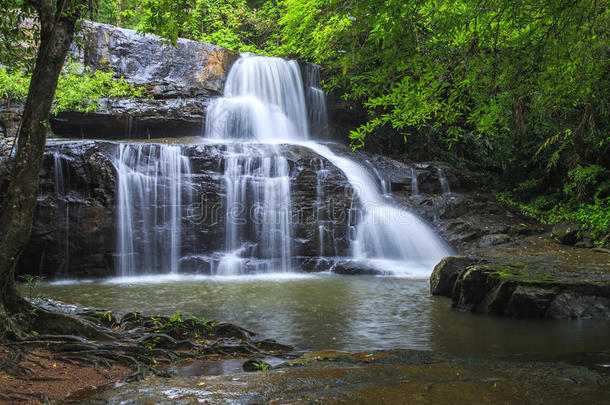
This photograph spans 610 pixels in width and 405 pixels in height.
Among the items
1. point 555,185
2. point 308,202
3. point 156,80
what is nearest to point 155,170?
point 308,202

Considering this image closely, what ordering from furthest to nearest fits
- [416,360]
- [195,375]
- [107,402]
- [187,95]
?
[187,95], [416,360], [195,375], [107,402]

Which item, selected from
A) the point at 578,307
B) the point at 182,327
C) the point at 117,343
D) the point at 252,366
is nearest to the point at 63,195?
the point at 182,327

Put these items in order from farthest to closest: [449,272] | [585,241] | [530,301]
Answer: [585,241]
[449,272]
[530,301]

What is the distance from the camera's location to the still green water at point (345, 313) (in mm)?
5699

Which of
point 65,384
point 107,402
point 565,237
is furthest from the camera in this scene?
point 565,237

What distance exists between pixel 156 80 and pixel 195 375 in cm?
1565

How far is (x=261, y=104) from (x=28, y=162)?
14.7 m

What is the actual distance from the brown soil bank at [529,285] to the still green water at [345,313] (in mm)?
301

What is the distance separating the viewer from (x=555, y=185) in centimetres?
1761

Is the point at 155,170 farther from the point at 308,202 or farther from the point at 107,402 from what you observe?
the point at 107,402

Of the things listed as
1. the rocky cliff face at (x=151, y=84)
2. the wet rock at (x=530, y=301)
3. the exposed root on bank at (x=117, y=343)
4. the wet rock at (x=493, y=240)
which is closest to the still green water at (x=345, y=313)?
the wet rock at (x=530, y=301)

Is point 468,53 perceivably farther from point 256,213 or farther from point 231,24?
point 231,24

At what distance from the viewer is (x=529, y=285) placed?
7094 mm

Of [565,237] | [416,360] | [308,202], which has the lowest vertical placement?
[416,360]
